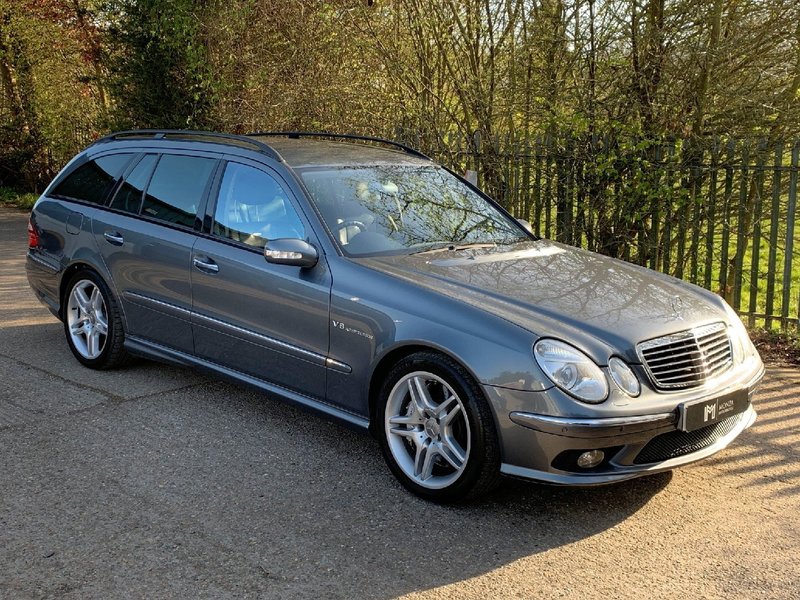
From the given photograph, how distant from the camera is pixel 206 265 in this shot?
523 cm

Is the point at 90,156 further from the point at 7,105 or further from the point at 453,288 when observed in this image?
the point at 7,105

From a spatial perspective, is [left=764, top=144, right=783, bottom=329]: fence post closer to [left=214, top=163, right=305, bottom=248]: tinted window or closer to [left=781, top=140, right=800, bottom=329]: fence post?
[left=781, top=140, right=800, bottom=329]: fence post

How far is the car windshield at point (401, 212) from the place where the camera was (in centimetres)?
489

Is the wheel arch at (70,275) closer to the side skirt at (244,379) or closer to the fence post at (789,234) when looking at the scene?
the side skirt at (244,379)

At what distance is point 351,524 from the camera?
3941 millimetres

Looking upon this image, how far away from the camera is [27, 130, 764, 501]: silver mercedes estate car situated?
3.87 meters

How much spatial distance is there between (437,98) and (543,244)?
524cm

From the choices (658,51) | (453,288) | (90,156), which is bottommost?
(453,288)

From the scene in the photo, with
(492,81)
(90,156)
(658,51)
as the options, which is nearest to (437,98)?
(492,81)

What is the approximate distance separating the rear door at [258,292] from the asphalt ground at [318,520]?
1.38 ft

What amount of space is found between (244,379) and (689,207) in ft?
15.3

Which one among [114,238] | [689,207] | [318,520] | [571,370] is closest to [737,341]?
[571,370]

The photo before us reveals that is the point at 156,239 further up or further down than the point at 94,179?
further down

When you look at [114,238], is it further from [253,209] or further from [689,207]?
[689,207]
